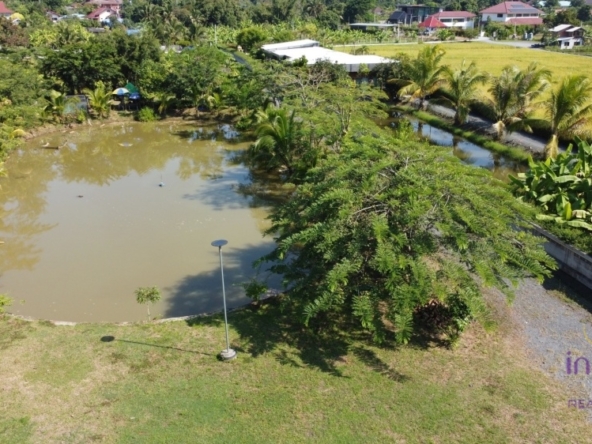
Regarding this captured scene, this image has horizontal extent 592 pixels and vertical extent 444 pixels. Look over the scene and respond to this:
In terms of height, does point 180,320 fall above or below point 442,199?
below

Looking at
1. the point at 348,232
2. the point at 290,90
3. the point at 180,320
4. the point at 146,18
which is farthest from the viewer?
the point at 146,18

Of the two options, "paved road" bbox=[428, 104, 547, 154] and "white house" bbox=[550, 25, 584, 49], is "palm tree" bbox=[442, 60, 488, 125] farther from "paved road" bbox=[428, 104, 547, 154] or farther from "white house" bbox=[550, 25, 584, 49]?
"white house" bbox=[550, 25, 584, 49]

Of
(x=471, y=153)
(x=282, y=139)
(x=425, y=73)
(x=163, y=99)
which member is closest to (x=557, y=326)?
(x=282, y=139)

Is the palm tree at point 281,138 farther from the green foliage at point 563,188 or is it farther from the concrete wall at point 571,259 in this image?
the concrete wall at point 571,259

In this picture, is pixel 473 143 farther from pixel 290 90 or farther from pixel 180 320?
pixel 180 320

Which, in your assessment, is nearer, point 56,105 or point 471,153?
point 471,153

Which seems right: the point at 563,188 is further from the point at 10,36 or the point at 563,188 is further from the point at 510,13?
the point at 510,13

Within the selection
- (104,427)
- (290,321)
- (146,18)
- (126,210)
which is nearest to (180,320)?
(290,321)
